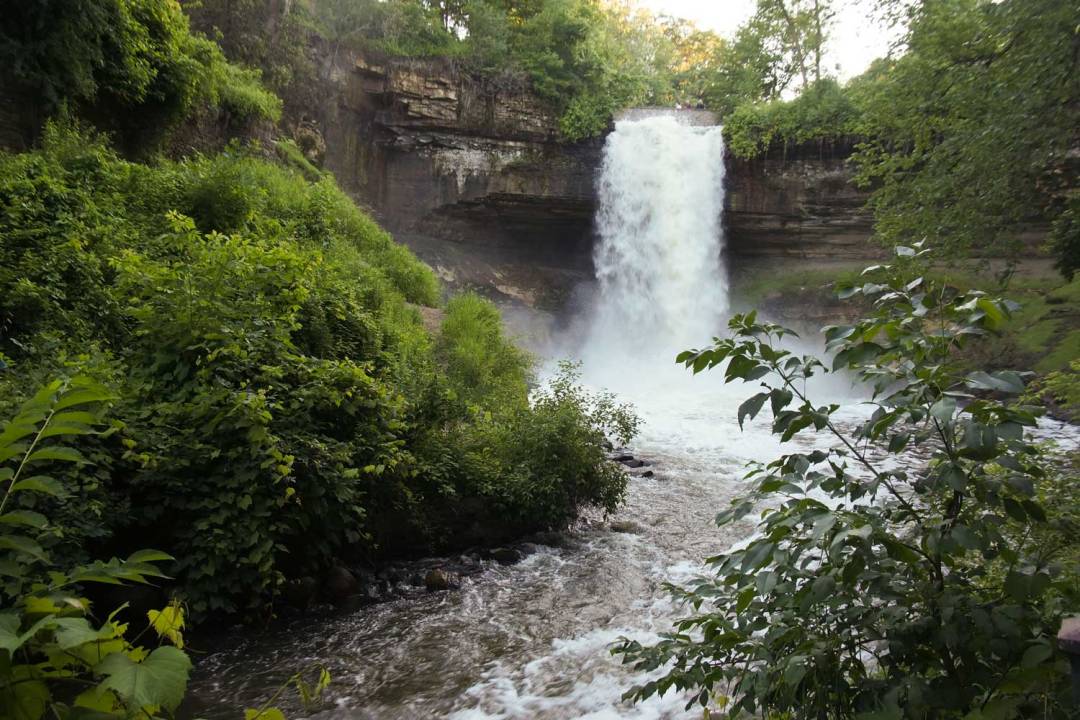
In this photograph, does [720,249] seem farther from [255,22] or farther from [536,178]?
[255,22]

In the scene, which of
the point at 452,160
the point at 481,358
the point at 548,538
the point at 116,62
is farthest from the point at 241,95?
the point at 548,538

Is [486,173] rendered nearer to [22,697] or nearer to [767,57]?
[767,57]

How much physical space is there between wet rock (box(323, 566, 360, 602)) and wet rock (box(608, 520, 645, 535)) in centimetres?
313

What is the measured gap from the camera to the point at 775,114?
2164 centimetres

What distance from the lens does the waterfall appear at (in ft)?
72.1

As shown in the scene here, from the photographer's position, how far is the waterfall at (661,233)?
866 inches

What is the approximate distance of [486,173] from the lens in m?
22.2

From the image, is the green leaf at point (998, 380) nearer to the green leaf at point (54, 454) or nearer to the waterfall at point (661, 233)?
the green leaf at point (54, 454)

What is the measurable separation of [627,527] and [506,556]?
170 centimetres

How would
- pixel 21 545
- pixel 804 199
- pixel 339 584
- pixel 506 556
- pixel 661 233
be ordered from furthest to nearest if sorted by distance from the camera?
pixel 804 199, pixel 661 233, pixel 506 556, pixel 339 584, pixel 21 545

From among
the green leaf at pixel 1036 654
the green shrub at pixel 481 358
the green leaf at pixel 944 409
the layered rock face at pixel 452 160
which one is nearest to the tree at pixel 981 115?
the green shrub at pixel 481 358

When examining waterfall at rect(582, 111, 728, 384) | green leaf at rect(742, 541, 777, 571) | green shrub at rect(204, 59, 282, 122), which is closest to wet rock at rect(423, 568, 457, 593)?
green leaf at rect(742, 541, 777, 571)

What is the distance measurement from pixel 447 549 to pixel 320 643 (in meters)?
1.96

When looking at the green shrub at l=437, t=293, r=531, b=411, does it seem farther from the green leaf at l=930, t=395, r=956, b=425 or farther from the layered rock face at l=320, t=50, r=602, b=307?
the layered rock face at l=320, t=50, r=602, b=307
